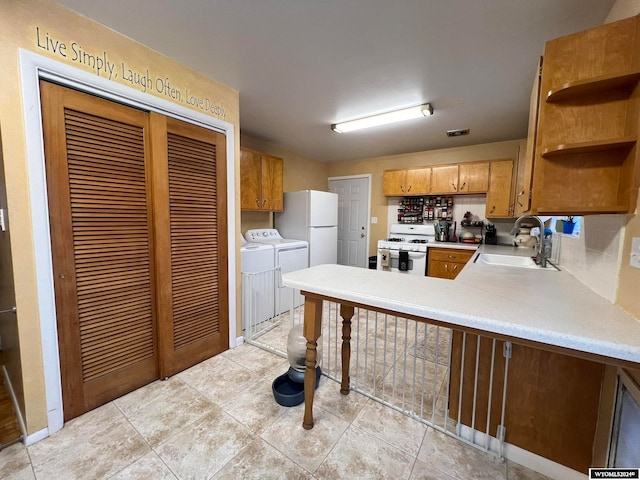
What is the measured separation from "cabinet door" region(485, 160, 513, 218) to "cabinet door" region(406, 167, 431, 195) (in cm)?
82

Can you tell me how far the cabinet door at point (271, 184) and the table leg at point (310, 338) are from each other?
7.39 feet

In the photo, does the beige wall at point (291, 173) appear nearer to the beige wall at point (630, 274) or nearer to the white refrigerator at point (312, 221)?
the white refrigerator at point (312, 221)

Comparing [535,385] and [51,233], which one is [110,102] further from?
[535,385]

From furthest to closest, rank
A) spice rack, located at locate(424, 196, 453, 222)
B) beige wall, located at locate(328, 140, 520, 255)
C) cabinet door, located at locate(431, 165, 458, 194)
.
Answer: spice rack, located at locate(424, 196, 453, 222)
cabinet door, located at locate(431, 165, 458, 194)
beige wall, located at locate(328, 140, 520, 255)

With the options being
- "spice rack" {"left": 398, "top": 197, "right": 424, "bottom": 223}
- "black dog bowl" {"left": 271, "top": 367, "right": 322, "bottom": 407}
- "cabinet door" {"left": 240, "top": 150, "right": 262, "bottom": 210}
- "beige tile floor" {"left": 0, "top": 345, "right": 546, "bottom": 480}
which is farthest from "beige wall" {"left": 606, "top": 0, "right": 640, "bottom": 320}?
"spice rack" {"left": 398, "top": 197, "right": 424, "bottom": 223}

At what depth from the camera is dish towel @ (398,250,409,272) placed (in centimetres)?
387

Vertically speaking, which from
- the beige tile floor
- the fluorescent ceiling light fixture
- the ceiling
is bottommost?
the beige tile floor

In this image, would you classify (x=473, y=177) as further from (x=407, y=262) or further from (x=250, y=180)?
(x=250, y=180)

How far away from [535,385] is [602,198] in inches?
35.0

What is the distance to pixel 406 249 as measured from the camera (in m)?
3.93

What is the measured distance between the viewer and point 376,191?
475 centimetres

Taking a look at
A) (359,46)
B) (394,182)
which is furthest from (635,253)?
(394,182)

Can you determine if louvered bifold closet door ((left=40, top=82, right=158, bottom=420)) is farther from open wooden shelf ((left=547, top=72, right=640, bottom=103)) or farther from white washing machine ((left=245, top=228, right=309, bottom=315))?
open wooden shelf ((left=547, top=72, right=640, bottom=103))

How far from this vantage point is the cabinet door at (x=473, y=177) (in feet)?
11.8
